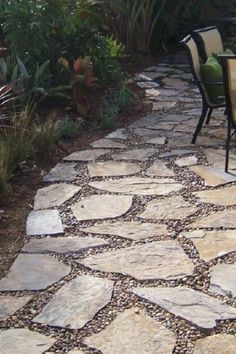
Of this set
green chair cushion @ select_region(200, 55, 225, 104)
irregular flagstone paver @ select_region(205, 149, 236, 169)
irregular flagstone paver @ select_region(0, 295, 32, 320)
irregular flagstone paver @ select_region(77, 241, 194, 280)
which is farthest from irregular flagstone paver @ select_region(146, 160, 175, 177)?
irregular flagstone paver @ select_region(0, 295, 32, 320)

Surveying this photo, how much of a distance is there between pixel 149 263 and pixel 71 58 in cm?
330

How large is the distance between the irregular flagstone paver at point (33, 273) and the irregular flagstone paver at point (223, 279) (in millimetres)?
664

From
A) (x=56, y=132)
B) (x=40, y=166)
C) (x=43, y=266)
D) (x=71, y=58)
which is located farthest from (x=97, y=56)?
(x=43, y=266)

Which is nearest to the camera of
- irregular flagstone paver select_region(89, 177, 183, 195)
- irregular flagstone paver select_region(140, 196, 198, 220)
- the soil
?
the soil

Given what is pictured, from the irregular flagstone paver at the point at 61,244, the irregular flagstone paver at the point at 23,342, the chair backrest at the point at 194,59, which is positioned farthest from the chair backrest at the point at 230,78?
the irregular flagstone paver at the point at 23,342

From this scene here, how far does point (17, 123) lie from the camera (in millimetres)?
4480

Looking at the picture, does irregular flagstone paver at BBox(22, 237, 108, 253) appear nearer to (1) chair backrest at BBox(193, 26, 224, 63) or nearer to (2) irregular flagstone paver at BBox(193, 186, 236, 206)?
(2) irregular flagstone paver at BBox(193, 186, 236, 206)

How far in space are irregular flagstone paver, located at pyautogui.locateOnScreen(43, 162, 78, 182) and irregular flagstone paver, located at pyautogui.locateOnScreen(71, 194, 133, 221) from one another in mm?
400

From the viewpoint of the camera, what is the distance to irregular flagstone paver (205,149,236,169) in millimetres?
4380

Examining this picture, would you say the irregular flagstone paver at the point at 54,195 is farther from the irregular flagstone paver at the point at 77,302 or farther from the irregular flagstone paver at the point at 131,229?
the irregular flagstone paver at the point at 77,302

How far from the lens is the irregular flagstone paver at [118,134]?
521 centimetres

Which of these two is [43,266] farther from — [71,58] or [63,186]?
[71,58]

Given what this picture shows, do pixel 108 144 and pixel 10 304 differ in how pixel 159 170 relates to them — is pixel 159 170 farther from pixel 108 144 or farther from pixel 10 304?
pixel 10 304

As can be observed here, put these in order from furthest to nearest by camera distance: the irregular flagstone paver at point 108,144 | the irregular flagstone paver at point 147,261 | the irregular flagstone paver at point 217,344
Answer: the irregular flagstone paver at point 108,144 → the irregular flagstone paver at point 147,261 → the irregular flagstone paver at point 217,344
